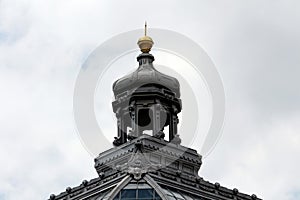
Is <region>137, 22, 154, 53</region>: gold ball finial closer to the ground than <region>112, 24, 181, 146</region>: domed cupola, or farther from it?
farther from it

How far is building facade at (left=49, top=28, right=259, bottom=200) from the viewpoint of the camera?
9362cm

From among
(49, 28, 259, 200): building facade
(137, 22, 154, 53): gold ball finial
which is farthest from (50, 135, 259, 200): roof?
(137, 22, 154, 53): gold ball finial

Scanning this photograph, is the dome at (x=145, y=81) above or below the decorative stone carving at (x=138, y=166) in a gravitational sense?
above

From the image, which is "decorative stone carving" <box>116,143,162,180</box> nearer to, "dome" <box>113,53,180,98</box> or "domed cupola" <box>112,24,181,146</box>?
"domed cupola" <box>112,24,181,146</box>

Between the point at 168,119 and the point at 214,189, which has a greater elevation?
the point at 168,119

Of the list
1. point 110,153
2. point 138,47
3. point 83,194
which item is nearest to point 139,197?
point 83,194

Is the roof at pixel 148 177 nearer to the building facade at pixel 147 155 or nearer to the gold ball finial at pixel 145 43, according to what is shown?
the building facade at pixel 147 155

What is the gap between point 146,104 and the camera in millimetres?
104812

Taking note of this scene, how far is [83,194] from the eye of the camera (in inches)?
3777

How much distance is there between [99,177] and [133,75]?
11389mm

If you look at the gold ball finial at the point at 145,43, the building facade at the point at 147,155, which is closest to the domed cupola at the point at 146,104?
the building facade at the point at 147,155

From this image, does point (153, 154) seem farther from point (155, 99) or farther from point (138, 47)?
point (138, 47)

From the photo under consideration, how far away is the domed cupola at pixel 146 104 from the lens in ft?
343

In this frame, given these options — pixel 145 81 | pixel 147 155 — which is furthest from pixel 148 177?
pixel 145 81
